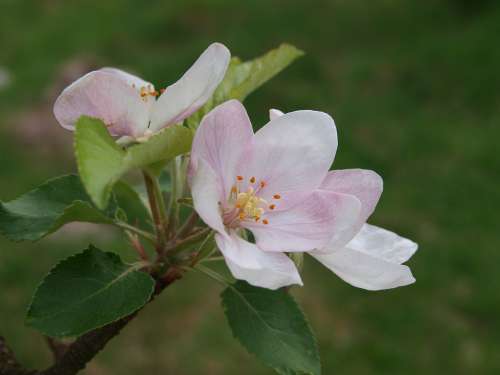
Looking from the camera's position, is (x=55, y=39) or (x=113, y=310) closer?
(x=113, y=310)

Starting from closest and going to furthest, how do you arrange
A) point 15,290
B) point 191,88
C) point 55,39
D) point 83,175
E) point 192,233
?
point 83,175, point 191,88, point 192,233, point 15,290, point 55,39

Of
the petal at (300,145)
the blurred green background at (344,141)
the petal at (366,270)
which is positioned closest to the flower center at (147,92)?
the petal at (300,145)

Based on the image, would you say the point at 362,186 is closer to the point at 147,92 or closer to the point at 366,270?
the point at 366,270

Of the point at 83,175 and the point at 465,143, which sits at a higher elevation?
the point at 83,175

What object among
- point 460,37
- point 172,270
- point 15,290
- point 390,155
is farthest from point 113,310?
point 460,37

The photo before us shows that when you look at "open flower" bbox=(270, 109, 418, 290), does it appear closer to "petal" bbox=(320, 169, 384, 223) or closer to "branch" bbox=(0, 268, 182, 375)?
"petal" bbox=(320, 169, 384, 223)

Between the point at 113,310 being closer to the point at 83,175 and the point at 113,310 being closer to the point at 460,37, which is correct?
the point at 83,175

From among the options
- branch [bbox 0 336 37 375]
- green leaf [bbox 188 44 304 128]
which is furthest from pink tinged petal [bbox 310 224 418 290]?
branch [bbox 0 336 37 375]

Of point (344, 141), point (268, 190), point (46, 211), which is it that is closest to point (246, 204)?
point (268, 190)
